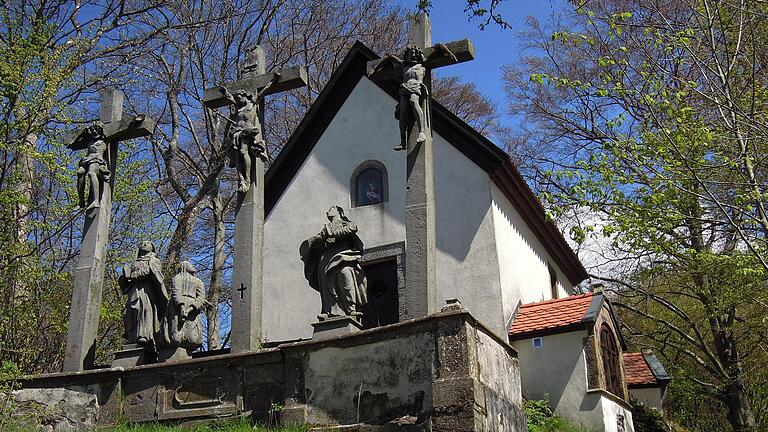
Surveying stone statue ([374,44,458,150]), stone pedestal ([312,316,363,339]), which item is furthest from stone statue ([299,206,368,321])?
stone statue ([374,44,458,150])

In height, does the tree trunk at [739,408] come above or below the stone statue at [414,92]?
below

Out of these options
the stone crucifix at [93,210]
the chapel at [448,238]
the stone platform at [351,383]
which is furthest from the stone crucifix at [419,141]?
the stone crucifix at [93,210]

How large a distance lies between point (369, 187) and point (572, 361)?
4989mm

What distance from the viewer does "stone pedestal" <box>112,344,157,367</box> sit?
31.1 ft

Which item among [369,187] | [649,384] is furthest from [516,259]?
[649,384]

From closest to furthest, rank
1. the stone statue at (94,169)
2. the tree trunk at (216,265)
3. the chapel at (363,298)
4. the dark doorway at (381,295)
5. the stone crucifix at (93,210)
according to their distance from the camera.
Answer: the chapel at (363,298)
the stone crucifix at (93,210)
the stone statue at (94,169)
the dark doorway at (381,295)
the tree trunk at (216,265)

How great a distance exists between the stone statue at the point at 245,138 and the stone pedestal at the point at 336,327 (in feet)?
8.53

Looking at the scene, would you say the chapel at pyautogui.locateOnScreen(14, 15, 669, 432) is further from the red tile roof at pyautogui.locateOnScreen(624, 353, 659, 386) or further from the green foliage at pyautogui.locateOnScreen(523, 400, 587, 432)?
the green foliage at pyautogui.locateOnScreen(523, 400, 587, 432)

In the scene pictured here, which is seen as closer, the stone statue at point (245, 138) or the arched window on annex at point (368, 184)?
the stone statue at point (245, 138)

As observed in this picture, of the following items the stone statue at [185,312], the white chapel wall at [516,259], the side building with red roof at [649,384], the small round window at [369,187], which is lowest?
the side building with red roof at [649,384]

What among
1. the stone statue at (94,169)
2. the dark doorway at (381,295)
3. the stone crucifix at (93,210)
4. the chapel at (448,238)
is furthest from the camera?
the dark doorway at (381,295)

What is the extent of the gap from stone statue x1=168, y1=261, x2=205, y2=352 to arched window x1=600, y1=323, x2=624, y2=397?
7.27 m

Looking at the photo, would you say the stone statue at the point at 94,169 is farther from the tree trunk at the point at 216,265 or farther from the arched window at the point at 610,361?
the arched window at the point at 610,361

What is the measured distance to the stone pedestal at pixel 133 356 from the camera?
374 inches
